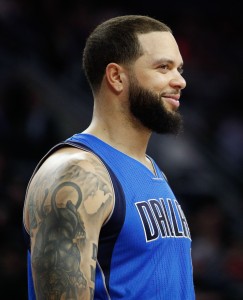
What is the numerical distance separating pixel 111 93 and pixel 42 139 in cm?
465

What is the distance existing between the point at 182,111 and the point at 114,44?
20.2ft

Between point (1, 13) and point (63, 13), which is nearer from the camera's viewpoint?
point (1, 13)

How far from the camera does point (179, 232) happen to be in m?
3.21

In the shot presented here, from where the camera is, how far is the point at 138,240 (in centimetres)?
295

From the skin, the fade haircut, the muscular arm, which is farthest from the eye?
the muscular arm

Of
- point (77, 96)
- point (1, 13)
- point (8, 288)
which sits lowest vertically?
point (8, 288)

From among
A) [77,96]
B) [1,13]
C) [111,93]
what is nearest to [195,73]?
[77,96]

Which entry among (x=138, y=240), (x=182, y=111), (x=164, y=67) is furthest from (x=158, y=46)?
(x=182, y=111)

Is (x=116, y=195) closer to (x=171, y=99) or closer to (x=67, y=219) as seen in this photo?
(x=67, y=219)

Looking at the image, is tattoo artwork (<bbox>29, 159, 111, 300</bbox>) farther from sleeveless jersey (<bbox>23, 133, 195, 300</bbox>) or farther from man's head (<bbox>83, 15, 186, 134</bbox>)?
man's head (<bbox>83, 15, 186, 134</bbox>)

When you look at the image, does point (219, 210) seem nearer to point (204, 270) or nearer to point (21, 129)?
point (204, 270)

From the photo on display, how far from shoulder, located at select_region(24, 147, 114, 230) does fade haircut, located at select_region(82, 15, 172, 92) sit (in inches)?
19.8

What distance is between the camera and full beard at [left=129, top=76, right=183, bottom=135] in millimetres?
3268

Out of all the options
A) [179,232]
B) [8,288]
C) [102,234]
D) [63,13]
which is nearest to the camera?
[102,234]
